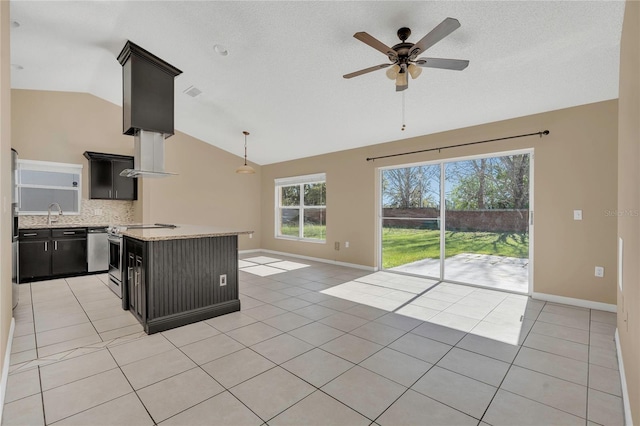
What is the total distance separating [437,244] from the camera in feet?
16.4

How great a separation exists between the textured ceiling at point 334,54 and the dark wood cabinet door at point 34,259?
266cm

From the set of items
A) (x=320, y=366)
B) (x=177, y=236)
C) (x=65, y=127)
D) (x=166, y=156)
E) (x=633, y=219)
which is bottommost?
(x=320, y=366)

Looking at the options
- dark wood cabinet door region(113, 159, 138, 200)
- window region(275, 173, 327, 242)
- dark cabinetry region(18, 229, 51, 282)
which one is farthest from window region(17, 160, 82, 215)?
window region(275, 173, 327, 242)

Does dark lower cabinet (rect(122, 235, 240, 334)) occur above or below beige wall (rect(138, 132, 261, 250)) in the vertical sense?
below

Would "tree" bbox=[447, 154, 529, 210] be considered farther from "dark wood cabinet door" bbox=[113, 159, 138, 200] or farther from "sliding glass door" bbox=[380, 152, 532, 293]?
"dark wood cabinet door" bbox=[113, 159, 138, 200]

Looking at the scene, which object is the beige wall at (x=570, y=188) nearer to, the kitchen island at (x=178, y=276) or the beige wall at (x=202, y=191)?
the kitchen island at (x=178, y=276)

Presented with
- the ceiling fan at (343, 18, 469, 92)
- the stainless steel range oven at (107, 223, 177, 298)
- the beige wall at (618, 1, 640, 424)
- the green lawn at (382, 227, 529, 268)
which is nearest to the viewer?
the beige wall at (618, 1, 640, 424)

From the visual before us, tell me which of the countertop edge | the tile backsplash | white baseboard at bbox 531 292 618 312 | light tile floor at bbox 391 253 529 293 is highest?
the tile backsplash

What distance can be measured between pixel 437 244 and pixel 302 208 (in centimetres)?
344

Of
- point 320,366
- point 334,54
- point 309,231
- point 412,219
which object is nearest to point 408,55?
point 334,54

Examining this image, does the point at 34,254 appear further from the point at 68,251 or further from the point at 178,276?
the point at 178,276

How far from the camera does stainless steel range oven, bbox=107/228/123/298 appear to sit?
12.2 feet

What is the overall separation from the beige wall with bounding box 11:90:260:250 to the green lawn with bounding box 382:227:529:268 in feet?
12.8

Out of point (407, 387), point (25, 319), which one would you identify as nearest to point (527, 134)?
point (407, 387)
